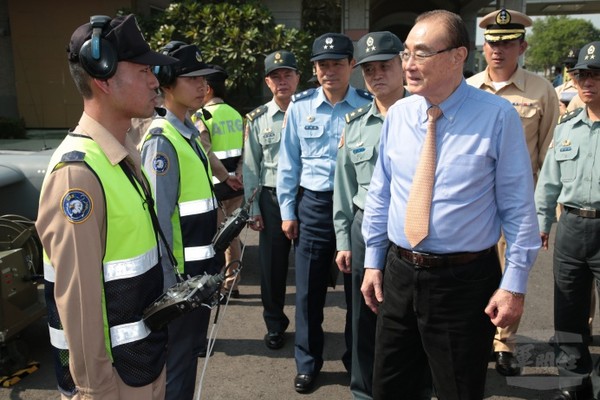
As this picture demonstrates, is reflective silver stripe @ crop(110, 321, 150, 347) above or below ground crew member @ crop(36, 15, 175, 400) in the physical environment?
below

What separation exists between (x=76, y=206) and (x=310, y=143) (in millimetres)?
2282

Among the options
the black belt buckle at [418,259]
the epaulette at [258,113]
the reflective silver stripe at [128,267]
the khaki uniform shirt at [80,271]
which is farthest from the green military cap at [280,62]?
the khaki uniform shirt at [80,271]

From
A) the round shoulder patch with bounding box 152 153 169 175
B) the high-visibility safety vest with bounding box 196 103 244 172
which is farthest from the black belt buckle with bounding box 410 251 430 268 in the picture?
the high-visibility safety vest with bounding box 196 103 244 172

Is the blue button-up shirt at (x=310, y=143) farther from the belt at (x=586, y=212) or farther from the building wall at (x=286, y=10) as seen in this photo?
the building wall at (x=286, y=10)

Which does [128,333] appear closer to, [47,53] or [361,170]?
[361,170]

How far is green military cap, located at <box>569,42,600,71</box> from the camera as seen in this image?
11.1 ft

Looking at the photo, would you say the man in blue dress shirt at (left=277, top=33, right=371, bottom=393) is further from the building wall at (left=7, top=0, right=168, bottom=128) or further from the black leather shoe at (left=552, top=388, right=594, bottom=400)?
the building wall at (left=7, top=0, right=168, bottom=128)

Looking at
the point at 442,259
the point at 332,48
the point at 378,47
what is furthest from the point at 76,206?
the point at 332,48

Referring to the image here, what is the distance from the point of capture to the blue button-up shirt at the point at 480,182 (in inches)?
86.8

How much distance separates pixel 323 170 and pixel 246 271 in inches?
108

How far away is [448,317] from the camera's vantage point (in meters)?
2.32

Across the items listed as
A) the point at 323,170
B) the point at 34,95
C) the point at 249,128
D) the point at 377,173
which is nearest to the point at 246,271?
the point at 249,128

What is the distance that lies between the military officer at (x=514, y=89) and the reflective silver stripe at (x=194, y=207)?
2.32 metres

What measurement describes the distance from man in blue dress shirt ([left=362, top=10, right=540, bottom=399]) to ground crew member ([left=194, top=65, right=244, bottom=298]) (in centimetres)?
268
